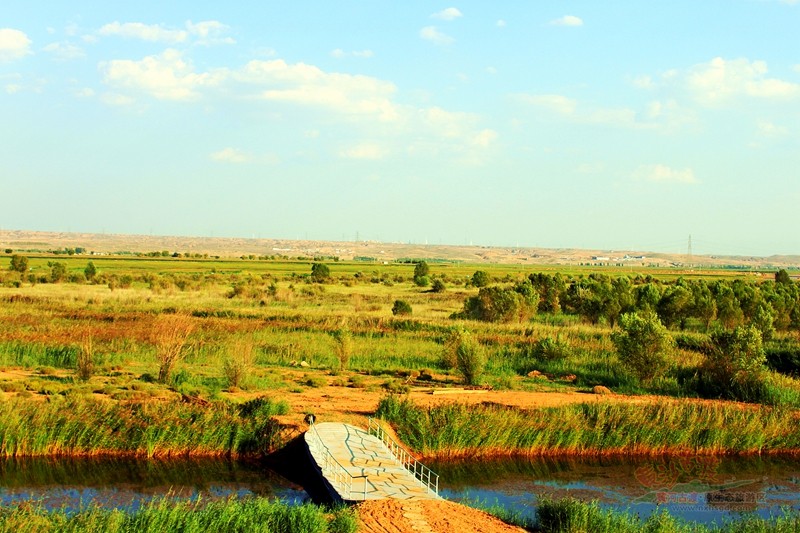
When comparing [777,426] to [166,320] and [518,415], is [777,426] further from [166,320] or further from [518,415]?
[166,320]

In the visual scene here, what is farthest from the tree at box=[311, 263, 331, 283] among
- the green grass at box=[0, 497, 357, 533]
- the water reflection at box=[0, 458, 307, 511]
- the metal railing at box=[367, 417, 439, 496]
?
the green grass at box=[0, 497, 357, 533]

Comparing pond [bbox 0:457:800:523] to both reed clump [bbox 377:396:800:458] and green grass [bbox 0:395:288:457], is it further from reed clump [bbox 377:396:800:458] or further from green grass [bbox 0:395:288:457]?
reed clump [bbox 377:396:800:458]

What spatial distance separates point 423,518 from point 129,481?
6794 millimetres

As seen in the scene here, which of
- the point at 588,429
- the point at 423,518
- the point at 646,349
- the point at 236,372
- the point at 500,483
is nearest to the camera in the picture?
the point at 423,518

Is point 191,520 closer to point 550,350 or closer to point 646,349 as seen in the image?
point 646,349

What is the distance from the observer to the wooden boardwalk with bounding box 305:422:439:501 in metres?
12.9

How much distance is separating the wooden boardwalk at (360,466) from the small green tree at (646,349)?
38.9 ft

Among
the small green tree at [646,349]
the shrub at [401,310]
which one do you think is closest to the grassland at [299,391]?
the small green tree at [646,349]

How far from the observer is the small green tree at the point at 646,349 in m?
25.5

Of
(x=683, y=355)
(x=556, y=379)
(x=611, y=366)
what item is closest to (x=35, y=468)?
(x=556, y=379)

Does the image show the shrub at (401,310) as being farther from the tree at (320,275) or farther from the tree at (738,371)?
the tree at (320,275)

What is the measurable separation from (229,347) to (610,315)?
24466mm

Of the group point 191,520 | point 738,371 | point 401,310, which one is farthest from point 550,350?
point 191,520

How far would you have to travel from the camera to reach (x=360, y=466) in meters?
14.6
